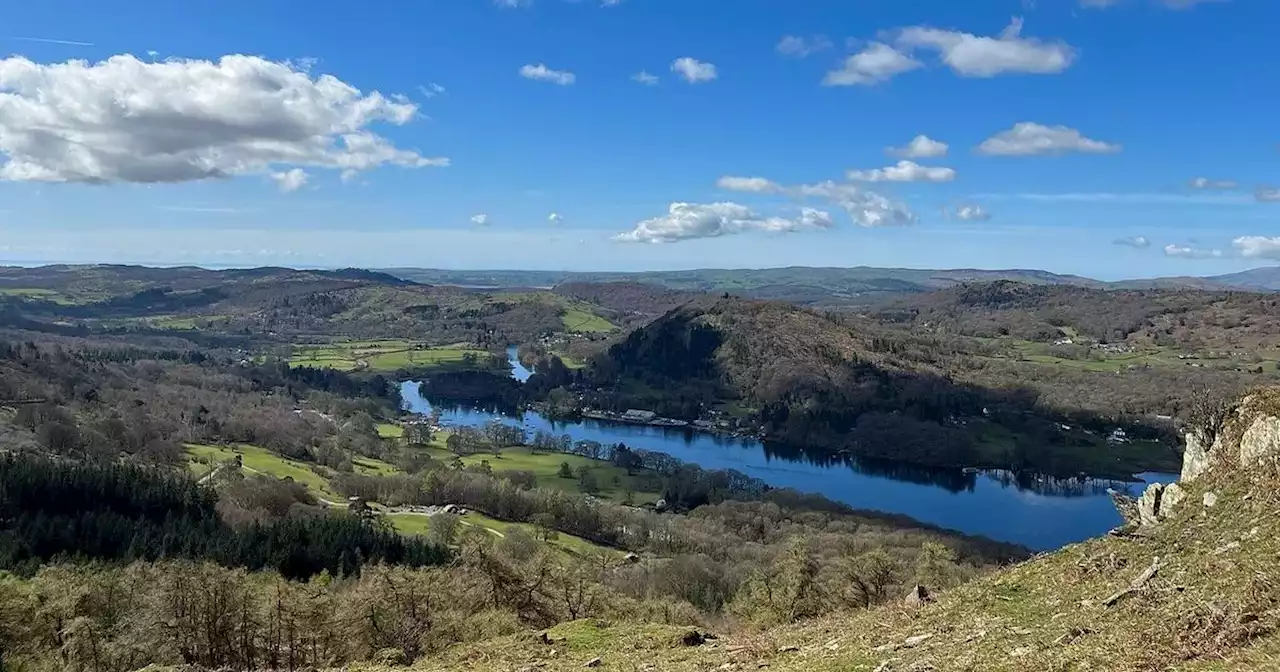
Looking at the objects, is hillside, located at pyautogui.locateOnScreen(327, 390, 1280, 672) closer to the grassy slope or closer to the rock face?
the grassy slope

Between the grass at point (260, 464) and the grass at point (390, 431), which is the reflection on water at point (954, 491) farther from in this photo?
the grass at point (260, 464)

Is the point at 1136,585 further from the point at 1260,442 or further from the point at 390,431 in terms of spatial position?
the point at 390,431

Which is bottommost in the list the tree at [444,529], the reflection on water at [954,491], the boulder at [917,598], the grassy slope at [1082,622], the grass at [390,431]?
the reflection on water at [954,491]

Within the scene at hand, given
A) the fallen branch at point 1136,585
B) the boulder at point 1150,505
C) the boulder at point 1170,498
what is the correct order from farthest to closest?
the boulder at point 1150,505, the boulder at point 1170,498, the fallen branch at point 1136,585

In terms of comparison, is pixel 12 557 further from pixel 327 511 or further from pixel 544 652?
pixel 544 652

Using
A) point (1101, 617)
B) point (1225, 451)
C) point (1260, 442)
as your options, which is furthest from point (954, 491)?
point (1101, 617)

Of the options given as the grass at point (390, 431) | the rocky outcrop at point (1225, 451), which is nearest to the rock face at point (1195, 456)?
the rocky outcrop at point (1225, 451)
